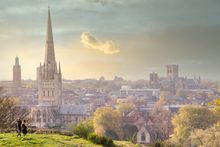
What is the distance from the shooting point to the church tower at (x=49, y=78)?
86000 mm

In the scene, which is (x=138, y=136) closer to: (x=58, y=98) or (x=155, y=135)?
(x=155, y=135)

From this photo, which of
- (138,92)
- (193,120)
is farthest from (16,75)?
(193,120)

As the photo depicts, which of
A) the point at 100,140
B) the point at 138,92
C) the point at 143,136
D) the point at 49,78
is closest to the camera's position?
the point at 100,140

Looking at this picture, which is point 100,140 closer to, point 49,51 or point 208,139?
point 208,139

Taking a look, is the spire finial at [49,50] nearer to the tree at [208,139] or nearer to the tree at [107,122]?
the tree at [107,122]

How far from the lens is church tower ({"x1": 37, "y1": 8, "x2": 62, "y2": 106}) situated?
282 ft

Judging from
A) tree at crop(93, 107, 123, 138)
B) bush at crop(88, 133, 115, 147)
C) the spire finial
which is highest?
the spire finial

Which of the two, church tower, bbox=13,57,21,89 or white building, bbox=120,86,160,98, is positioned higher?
church tower, bbox=13,57,21,89

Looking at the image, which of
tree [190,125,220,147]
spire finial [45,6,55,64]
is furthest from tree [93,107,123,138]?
spire finial [45,6,55,64]

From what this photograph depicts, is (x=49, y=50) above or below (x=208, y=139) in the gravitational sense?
above

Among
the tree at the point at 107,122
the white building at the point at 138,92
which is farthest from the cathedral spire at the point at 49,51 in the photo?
the white building at the point at 138,92

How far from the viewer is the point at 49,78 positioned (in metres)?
87.6

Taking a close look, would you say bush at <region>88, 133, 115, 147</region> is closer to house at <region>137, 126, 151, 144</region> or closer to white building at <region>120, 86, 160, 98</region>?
house at <region>137, 126, 151, 144</region>

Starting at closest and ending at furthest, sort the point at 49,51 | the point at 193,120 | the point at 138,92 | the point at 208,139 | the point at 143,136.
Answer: the point at 208,139, the point at 193,120, the point at 143,136, the point at 49,51, the point at 138,92
